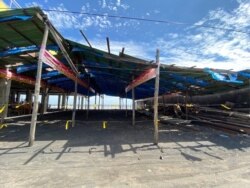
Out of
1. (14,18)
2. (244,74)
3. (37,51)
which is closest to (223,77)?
(244,74)

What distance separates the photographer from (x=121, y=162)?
609 cm

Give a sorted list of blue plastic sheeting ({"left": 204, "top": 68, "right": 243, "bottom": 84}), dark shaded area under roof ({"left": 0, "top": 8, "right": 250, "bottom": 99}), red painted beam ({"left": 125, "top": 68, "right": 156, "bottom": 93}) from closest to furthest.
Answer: dark shaded area under roof ({"left": 0, "top": 8, "right": 250, "bottom": 99})
red painted beam ({"left": 125, "top": 68, "right": 156, "bottom": 93})
blue plastic sheeting ({"left": 204, "top": 68, "right": 243, "bottom": 84})

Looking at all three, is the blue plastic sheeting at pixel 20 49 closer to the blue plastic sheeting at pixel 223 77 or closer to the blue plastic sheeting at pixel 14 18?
the blue plastic sheeting at pixel 14 18

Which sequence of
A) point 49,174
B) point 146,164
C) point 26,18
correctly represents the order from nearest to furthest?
point 49,174 → point 146,164 → point 26,18

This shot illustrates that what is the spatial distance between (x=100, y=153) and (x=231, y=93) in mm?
10523

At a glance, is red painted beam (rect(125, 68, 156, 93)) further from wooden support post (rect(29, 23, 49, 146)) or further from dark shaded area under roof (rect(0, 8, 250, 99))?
wooden support post (rect(29, 23, 49, 146))

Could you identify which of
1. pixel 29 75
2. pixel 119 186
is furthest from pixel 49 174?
pixel 29 75

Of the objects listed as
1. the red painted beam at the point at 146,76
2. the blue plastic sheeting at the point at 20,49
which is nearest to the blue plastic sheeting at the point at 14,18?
the blue plastic sheeting at the point at 20,49

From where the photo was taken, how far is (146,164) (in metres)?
5.99

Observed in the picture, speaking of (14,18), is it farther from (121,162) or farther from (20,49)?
(121,162)

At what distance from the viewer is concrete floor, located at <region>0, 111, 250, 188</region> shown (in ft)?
15.7

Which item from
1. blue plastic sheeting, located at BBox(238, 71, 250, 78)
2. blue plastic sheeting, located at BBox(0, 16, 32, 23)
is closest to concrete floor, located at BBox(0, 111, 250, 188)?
blue plastic sheeting, located at BBox(238, 71, 250, 78)

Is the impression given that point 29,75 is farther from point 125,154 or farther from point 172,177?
point 172,177

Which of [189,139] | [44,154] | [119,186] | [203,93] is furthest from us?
[203,93]
